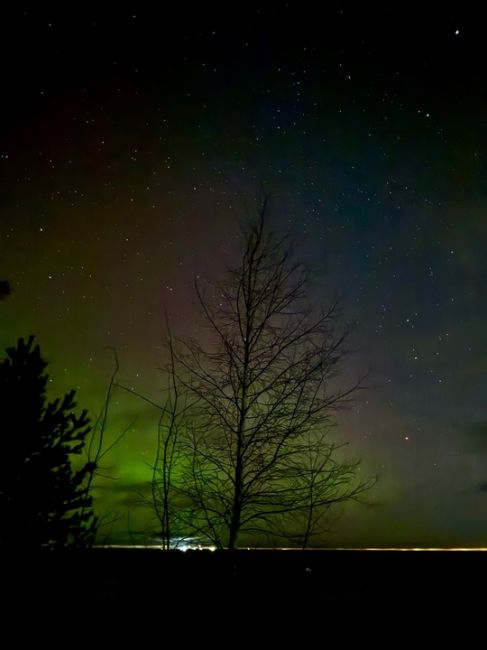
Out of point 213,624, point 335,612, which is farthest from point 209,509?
point 335,612

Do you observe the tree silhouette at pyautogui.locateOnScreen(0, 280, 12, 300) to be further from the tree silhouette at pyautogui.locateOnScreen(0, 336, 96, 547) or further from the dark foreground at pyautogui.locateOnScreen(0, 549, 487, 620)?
the dark foreground at pyautogui.locateOnScreen(0, 549, 487, 620)

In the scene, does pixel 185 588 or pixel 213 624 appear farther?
pixel 185 588

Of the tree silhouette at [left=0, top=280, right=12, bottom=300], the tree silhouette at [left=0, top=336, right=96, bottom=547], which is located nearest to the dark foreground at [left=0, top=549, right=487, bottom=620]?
the tree silhouette at [left=0, top=336, right=96, bottom=547]

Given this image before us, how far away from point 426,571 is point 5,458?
21.8ft

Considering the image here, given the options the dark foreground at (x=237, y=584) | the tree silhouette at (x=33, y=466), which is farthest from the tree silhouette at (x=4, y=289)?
the dark foreground at (x=237, y=584)

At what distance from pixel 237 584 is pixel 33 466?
326 cm

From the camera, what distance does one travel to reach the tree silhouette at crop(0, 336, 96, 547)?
6.18 meters

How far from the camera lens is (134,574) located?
8.27 metres

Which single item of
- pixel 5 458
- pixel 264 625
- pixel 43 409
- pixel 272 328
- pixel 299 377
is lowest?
pixel 264 625

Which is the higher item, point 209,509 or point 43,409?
point 43,409

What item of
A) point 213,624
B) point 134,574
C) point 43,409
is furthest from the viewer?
point 134,574

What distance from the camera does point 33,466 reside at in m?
6.47

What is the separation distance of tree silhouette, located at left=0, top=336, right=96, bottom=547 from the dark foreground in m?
0.28

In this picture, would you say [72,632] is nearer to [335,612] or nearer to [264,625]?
[264,625]
